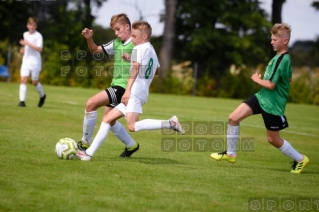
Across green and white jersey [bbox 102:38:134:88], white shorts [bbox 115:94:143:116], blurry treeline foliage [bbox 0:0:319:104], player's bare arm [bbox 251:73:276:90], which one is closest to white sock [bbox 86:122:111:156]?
white shorts [bbox 115:94:143:116]

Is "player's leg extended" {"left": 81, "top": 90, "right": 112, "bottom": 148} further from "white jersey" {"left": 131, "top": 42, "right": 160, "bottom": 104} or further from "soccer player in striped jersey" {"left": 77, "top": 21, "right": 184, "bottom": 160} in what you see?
"white jersey" {"left": 131, "top": 42, "right": 160, "bottom": 104}

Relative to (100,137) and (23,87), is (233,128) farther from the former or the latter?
(23,87)

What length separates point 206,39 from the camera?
4103 cm

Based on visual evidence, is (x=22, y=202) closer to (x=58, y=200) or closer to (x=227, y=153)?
(x=58, y=200)

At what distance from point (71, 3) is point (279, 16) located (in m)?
14.0

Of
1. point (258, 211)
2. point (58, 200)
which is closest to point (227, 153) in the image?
point (258, 211)

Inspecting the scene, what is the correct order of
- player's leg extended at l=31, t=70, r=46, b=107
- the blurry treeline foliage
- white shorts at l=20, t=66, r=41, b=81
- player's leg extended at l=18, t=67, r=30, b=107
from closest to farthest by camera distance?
player's leg extended at l=18, t=67, r=30, b=107 < player's leg extended at l=31, t=70, r=46, b=107 < white shorts at l=20, t=66, r=41, b=81 < the blurry treeline foliage

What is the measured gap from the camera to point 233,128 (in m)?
9.14

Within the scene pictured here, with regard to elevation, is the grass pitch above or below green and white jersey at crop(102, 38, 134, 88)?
below

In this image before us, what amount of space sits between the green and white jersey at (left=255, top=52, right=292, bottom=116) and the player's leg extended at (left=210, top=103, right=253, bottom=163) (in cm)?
24

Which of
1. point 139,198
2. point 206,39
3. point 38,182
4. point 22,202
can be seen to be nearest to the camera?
point 22,202

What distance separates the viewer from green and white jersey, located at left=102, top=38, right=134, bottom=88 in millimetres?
9227

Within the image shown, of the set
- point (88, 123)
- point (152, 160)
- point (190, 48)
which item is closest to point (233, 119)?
point (152, 160)

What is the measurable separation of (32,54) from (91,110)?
346 inches
